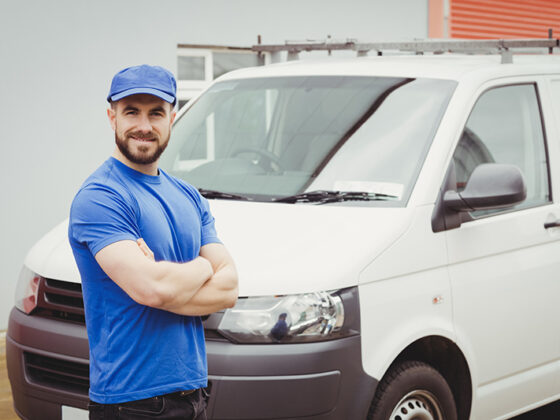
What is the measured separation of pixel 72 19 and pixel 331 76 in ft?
11.5

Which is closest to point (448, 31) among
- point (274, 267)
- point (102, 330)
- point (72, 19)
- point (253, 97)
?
point (72, 19)

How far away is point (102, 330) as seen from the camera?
269cm

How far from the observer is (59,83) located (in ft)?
26.0

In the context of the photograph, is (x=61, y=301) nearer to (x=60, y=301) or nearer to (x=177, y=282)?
(x=60, y=301)

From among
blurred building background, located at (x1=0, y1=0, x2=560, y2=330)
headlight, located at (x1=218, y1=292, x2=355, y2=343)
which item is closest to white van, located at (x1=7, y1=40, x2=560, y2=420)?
headlight, located at (x1=218, y1=292, x2=355, y2=343)

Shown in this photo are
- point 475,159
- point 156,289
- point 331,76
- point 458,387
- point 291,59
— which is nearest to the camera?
point 156,289

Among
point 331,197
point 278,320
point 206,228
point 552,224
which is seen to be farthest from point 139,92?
point 552,224

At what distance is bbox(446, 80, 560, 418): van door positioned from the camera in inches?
173

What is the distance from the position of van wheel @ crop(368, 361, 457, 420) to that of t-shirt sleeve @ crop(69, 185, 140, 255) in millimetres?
1618

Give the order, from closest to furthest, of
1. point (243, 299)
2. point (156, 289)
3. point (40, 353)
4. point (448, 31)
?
point (156, 289), point (243, 299), point (40, 353), point (448, 31)

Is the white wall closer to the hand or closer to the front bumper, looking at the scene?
the front bumper

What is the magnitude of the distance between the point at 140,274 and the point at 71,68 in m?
5.74

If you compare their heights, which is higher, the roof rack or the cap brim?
the roof rack

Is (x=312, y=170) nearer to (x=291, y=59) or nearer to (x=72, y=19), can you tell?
(x=291, y=59)
